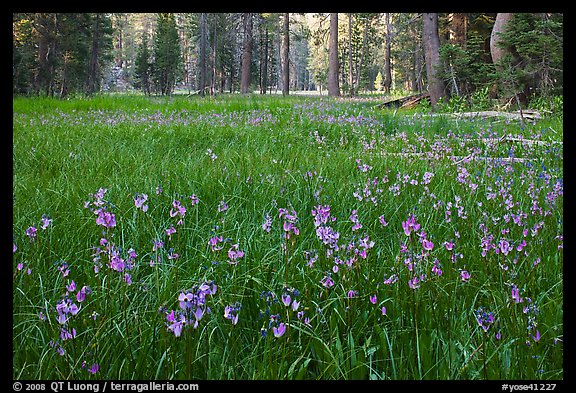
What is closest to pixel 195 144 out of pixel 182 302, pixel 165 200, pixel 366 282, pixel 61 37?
pixel 165 200

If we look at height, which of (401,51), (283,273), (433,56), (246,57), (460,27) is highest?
(246,57)

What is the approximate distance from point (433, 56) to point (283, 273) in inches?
587

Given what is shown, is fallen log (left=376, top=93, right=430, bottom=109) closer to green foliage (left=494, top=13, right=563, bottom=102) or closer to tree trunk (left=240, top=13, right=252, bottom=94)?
Result: green foliage (left=494, top=13, right=563, bottom=102)

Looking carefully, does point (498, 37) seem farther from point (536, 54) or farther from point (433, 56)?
point (433, 56)

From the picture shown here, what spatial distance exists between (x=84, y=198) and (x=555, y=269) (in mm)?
3394

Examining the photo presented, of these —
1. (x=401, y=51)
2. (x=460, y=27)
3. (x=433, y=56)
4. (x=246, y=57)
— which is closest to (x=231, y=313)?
(x=433, y=56)

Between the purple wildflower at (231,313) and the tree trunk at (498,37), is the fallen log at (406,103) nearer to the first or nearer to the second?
the tree trunk at (498,37)

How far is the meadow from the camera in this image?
1.57 metres

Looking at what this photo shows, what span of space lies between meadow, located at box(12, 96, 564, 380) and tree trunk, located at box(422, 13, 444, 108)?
33.2ft

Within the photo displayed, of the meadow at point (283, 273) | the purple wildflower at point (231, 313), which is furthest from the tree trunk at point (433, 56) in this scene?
the purple wildflower at point (231, 313)

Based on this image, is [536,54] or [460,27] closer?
[536,54]

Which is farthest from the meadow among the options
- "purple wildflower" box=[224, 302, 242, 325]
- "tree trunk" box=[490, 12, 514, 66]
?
"tree trunk" box=[490, 12, 514, 66]

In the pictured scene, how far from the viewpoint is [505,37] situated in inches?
470

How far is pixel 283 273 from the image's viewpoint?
224cm
